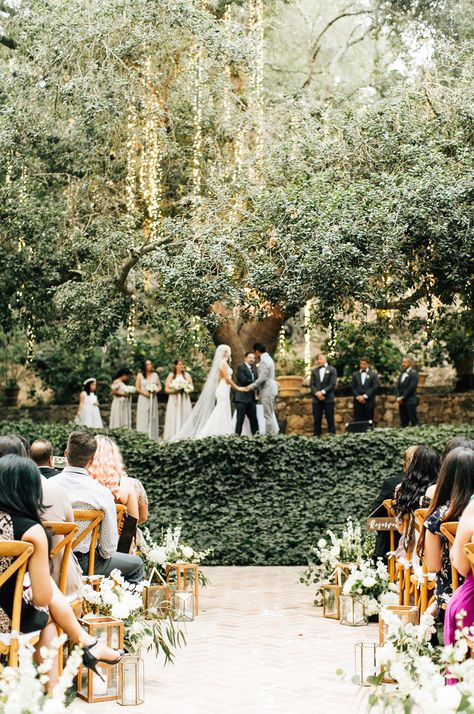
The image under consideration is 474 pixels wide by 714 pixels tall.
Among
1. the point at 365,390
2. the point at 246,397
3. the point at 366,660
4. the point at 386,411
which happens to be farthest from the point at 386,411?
the point at 366,660

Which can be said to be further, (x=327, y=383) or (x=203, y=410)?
(x=327, y=383)

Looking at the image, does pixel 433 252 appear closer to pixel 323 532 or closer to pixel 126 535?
pixel 323 532

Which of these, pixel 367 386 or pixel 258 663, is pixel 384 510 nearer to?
pixel 258 663

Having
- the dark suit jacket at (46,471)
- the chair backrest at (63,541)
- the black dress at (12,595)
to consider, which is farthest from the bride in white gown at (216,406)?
the black dress at (12,595)

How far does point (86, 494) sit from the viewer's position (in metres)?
5.40

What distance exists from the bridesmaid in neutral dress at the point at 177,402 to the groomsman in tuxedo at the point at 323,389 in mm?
2128

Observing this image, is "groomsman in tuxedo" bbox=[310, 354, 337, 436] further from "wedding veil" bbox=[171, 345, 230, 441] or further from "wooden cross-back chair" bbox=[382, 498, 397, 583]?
"wooden cross-back chair" bbox=[382, 498, 397, 583]

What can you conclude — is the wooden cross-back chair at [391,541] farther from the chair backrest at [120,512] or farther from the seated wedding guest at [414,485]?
the chair backrest at [120,512]

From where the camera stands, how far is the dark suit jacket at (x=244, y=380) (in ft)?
45.0

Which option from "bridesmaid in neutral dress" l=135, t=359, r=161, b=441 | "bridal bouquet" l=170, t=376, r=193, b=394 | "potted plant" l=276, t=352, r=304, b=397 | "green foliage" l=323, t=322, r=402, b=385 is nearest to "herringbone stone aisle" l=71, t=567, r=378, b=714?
"bridal bouquet" l=170, t=376, r=193, b=394

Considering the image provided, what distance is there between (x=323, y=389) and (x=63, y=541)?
38.8 feet

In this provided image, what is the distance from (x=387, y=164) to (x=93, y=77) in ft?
11.8

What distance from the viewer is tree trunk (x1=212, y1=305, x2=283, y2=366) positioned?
1370 centimetres

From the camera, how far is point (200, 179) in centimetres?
→ 1217
